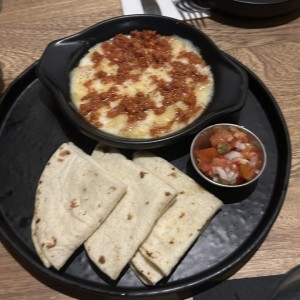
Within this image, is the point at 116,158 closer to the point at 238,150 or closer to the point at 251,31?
the point at 238,150

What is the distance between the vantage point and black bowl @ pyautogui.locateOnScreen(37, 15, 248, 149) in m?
2.12

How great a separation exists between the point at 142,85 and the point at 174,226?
92 cm

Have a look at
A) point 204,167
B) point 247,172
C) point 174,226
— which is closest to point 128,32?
point 204,167

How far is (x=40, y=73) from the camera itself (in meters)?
2.26

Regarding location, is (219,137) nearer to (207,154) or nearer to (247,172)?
(207,154)

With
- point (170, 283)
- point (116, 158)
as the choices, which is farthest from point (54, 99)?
point (170, 283)

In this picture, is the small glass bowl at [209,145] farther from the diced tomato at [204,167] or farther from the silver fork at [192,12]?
the silver fork at [192,12]

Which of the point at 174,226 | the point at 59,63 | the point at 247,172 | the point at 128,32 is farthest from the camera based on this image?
the point at 128,32

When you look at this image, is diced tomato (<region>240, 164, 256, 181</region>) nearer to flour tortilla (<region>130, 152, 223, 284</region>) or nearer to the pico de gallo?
the pico de gallo

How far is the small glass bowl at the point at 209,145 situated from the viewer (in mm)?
1988

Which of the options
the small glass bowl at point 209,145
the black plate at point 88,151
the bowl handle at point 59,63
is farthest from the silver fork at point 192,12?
the small glass bowl at point 209,145

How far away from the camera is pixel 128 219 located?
6.20 feet

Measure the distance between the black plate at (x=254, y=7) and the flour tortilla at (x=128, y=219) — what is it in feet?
4.46

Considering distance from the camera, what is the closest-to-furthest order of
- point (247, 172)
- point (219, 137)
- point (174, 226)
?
point (174, 226) < point (247, 172) < point (219, 137)
